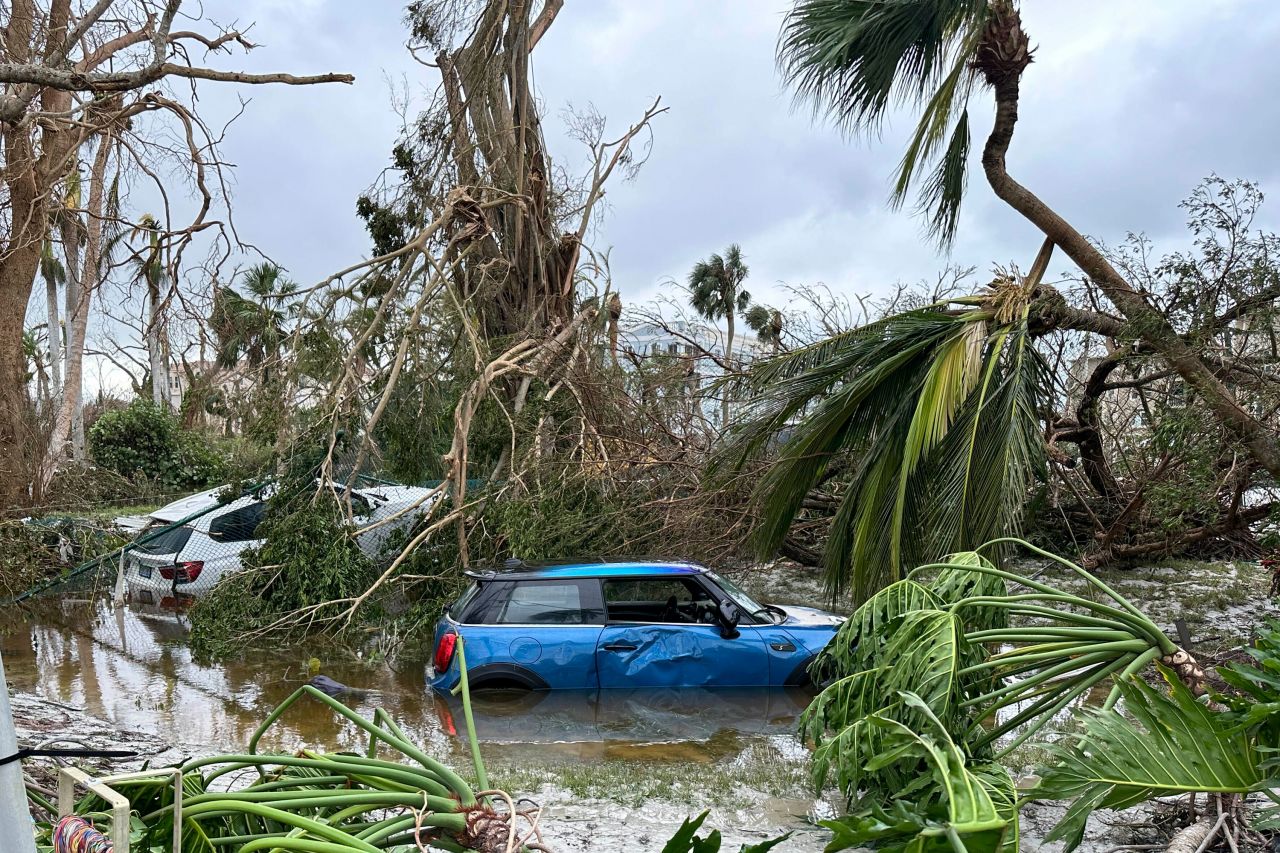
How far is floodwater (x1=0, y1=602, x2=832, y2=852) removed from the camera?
5844mm

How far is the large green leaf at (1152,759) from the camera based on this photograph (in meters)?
3.52

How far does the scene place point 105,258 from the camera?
8.39 m

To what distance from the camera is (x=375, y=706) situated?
7336 millimetres

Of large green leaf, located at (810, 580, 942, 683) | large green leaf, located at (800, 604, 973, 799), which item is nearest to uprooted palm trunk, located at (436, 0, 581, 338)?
large green leaf, located at (810, 580, 942, 683)

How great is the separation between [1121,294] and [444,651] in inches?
262

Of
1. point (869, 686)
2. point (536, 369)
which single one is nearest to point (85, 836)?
point (869, 686)

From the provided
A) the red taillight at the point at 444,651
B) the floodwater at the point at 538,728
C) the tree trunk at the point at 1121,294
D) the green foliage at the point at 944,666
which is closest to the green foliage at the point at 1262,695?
the green foliage at the point at 944,666

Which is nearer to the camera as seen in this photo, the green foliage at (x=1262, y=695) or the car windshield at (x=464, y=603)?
the green foliage at (x=1262, y=695)

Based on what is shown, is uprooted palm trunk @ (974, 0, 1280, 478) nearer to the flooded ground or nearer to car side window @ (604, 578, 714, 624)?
the flooded ground

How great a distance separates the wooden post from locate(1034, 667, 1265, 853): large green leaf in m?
3.19

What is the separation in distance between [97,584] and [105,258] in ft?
18.2

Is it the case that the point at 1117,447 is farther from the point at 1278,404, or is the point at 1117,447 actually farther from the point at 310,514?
the point at 310,514

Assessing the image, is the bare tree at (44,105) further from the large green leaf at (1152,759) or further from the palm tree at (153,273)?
the large green leaf at (1152,759)

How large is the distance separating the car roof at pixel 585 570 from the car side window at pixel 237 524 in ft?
18.2
